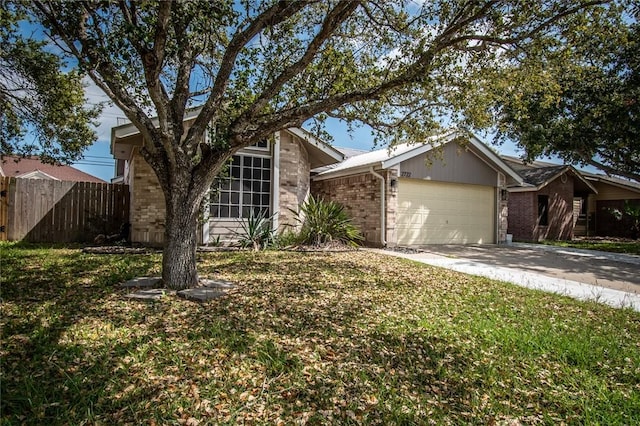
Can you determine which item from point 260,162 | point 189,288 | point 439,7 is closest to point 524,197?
point 260,162

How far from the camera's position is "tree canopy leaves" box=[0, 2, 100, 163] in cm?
679

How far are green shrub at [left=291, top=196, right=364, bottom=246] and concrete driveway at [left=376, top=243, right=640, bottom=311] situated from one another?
167 cm

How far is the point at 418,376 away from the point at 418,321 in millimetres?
1195

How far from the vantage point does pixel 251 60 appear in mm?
5891

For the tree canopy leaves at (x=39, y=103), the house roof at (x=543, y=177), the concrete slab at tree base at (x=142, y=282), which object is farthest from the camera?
the house roof at (x=543, y=177)

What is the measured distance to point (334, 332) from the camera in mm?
3582

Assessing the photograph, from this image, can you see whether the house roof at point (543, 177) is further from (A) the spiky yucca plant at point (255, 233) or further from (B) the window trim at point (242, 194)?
(A) the spiky yucca plant at point (255, 233)

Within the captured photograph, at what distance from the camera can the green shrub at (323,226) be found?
10.2 m

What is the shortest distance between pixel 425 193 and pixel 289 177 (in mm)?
4900

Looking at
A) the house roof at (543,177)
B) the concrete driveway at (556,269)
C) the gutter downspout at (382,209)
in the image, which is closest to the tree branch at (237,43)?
the concrete driveway at (556,269)

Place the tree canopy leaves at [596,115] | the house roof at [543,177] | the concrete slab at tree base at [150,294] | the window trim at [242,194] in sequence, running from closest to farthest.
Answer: the concrete slab at tree base at [150,294] < the window trim at [242,194] < the tree canopy leaves at [596,115] < the house roof at [543,177]

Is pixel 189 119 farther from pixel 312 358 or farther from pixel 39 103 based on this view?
pixel 312 358

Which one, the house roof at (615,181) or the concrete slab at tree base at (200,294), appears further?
the house roof at (615,181)

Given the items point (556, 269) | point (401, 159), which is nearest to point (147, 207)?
point (401, 159)
